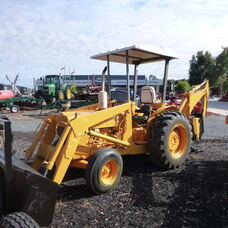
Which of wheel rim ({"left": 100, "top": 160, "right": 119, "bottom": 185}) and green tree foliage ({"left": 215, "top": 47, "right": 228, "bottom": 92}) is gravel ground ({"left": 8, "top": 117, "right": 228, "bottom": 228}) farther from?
green tree foliage ({"left": 215, "top": 47, "right": 228, "bottom": 92})

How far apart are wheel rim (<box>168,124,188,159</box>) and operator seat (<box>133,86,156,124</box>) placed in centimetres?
60

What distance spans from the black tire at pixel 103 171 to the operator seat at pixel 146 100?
50.3 inches

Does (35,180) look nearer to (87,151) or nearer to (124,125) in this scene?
(87,151)

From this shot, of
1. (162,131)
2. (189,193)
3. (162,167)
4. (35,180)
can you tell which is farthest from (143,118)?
(35,180)

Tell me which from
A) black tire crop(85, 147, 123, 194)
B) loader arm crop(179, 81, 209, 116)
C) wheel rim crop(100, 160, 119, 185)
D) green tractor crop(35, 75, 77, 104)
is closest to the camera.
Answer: black tire crop(85, 147, 123, 194)

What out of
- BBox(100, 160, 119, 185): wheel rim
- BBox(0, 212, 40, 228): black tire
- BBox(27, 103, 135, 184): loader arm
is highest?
BBox(27, 103, 135, 184): loader arm

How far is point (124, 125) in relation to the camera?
194 inches

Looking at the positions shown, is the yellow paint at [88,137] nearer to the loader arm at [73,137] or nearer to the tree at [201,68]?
the loader arm at [73,137]

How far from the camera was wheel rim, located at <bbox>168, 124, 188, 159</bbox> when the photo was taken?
210 inches

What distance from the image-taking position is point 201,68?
4050cm

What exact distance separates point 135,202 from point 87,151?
116 cm

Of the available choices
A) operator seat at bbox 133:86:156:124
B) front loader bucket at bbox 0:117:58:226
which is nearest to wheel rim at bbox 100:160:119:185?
operator seat at bbox 133:86:156:124

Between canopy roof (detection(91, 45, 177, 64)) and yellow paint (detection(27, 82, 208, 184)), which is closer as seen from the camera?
yellow paint (detection(27, 82, 208, 184))

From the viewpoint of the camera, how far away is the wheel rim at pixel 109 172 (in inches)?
164
